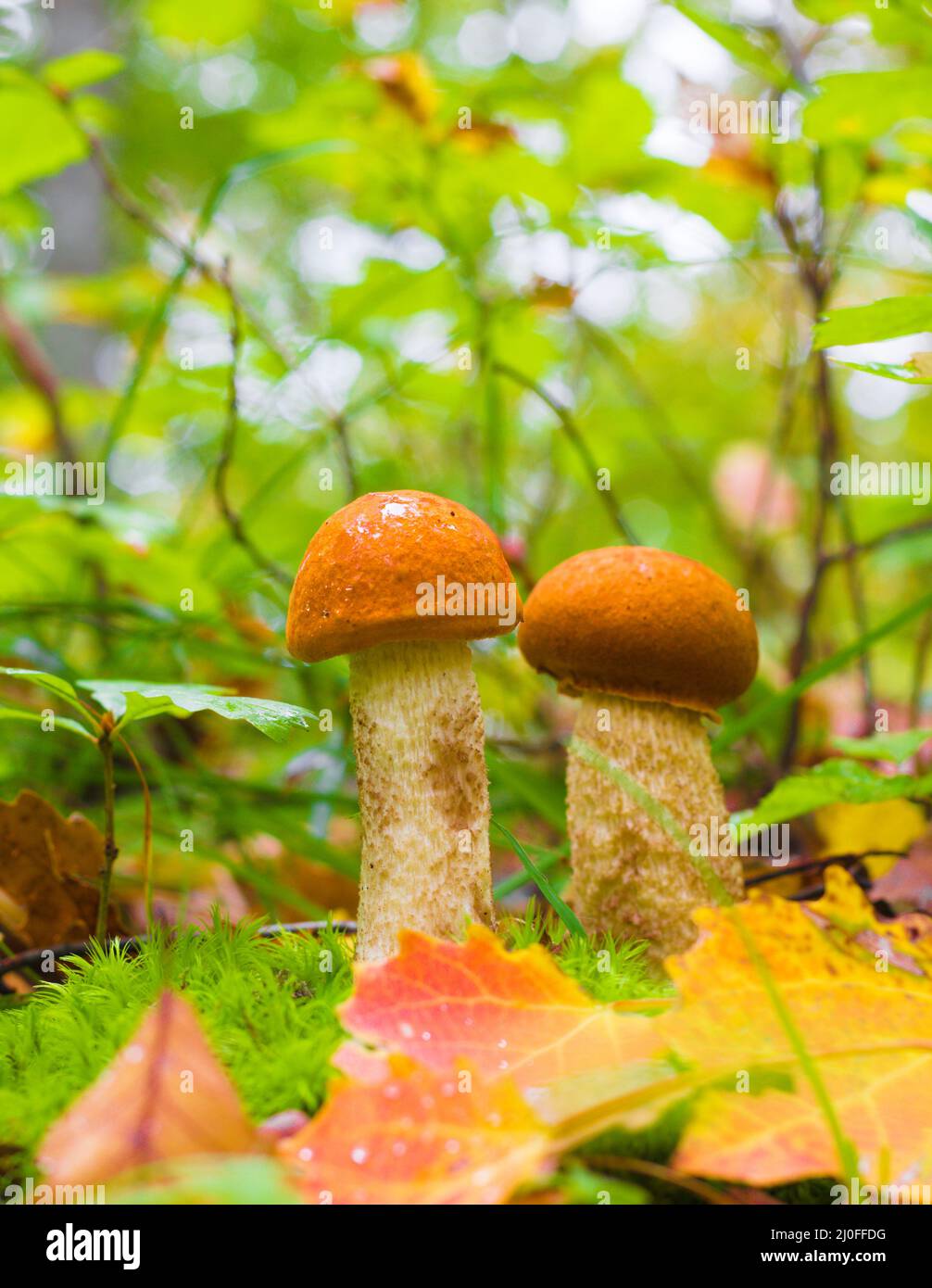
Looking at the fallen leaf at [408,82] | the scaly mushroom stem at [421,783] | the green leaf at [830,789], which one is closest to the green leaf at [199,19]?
the fallen leaf at [408,82]

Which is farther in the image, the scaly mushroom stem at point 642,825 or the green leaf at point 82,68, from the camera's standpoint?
the green leaf at point 82,68

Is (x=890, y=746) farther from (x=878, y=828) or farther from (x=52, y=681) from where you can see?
(x=52, y=681)

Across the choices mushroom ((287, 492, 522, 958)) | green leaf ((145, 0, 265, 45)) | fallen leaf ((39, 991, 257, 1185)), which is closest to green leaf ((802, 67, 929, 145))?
mushroom ((287, 492, 522, 958))

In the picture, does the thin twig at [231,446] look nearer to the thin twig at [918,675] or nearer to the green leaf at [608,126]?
the green leaf at [608,126]

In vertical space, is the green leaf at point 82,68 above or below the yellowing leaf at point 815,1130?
above

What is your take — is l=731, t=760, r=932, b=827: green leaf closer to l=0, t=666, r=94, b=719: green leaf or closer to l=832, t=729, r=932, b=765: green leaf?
l=832, t=729, r=932, b=765: green leaf
